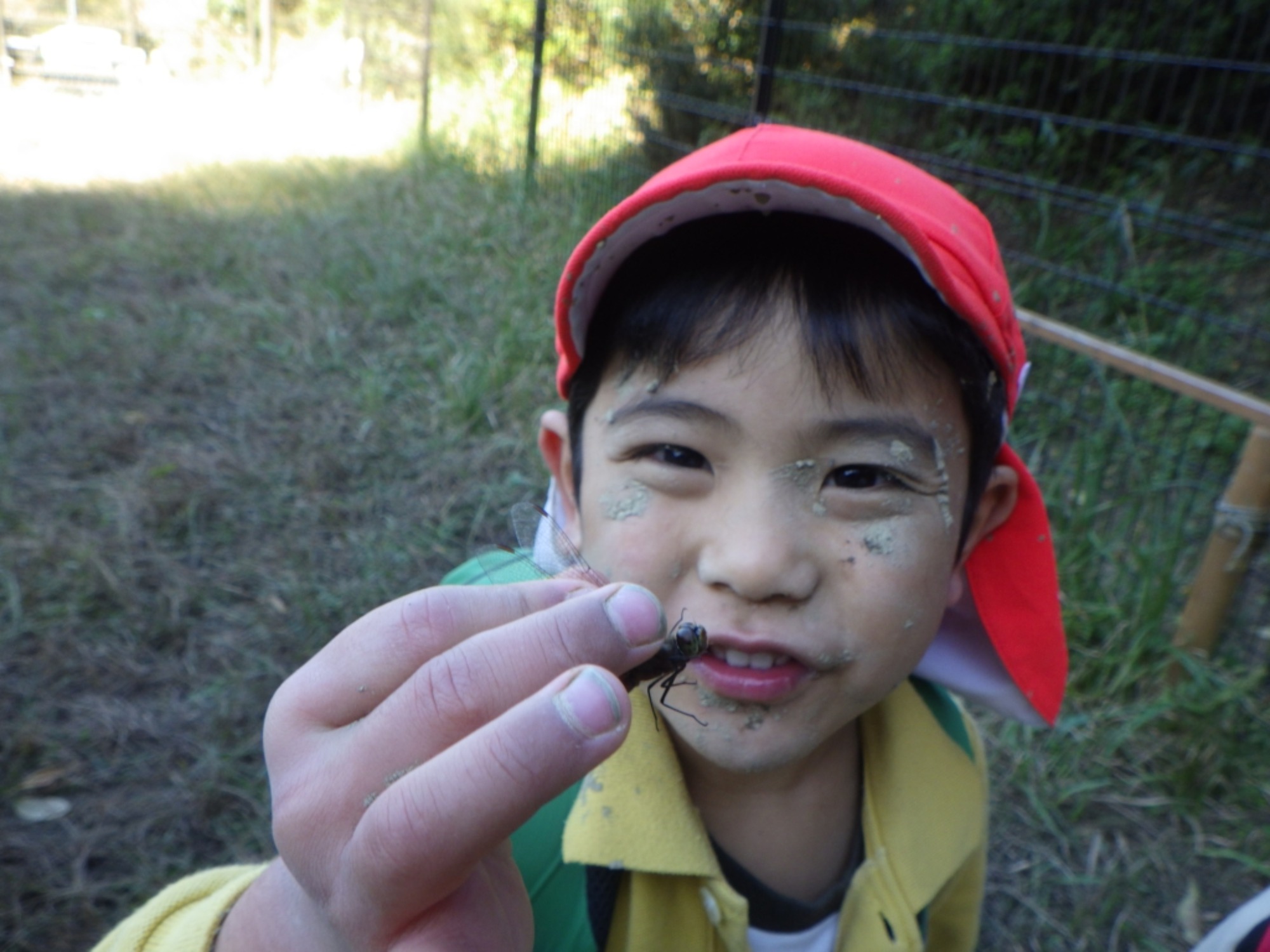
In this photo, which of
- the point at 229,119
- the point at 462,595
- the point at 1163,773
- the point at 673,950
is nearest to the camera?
the point at 462,595

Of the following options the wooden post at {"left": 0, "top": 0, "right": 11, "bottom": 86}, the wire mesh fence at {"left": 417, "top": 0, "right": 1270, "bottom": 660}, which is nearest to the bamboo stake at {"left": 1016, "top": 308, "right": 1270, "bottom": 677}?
A: the wire mesh fence at {"left": 417, "top": 0, "right": 1270, "bottom": 660}

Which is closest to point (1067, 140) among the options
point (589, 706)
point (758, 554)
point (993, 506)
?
point (993, 506)

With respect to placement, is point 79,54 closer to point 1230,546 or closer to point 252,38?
point 252,38

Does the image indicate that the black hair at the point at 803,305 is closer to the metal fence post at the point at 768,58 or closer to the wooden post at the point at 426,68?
the metal fence post at the point at 768,58

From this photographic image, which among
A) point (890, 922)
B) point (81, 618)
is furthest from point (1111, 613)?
point (81, 618)

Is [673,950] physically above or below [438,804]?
below

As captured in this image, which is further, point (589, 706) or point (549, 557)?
point (549, 557)

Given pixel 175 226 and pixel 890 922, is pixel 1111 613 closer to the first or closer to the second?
pixel 890 922
